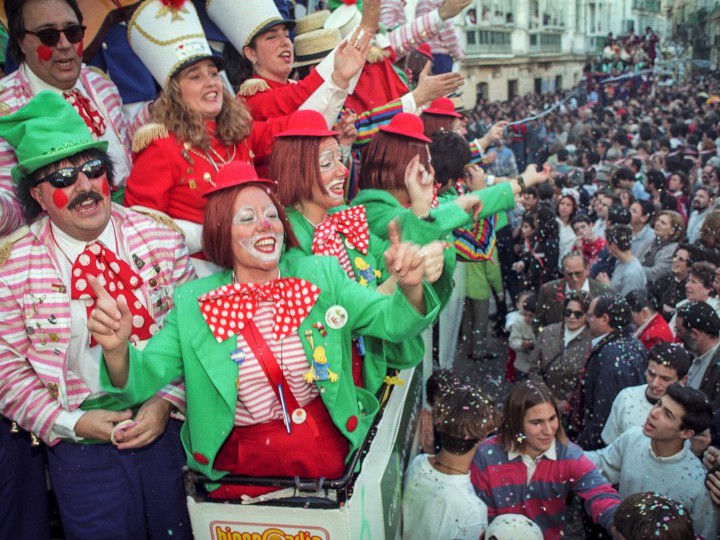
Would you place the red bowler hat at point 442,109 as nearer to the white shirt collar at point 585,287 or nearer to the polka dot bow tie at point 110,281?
the white shirt collar at point 585,287

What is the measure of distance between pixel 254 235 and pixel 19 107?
1485 mm

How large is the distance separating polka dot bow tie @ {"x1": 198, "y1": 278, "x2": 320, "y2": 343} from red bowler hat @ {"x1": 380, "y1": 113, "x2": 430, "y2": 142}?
4.29 ft

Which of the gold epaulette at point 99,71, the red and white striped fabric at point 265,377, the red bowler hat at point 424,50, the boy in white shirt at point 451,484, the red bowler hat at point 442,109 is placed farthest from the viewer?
the red bowler hat at point 424,50

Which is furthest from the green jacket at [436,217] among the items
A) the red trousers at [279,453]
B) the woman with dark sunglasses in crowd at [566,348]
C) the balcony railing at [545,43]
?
the balcony railing at [545,43]

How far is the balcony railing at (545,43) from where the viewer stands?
3847 centimetres

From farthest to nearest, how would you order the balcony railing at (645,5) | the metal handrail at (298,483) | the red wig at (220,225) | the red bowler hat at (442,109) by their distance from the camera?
the balcony railing at (645,5), the red bowler hat at (442,109), the red wig at (220,225), the metal handrail at (298,483)

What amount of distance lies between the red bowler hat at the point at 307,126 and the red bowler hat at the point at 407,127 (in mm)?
479

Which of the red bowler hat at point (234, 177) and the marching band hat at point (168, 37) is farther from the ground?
the marching band hat at point (168, 37)

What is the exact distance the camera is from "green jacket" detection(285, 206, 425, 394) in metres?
2.80

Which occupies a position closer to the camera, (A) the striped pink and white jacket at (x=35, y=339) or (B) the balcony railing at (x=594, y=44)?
(A) the striped pink and white jacket at (x=35, y=339)

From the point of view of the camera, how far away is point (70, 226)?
101 inches

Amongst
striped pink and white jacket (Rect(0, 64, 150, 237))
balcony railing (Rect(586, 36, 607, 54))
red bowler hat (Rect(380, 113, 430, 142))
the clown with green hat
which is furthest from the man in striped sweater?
balcony railing (Rect(586, 36, 607, 54))

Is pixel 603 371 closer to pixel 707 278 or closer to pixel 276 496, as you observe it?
pixel 707 278

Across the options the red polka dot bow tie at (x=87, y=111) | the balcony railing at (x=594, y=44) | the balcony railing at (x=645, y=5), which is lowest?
the red polka dot bow tie at (x=87, y=111)
